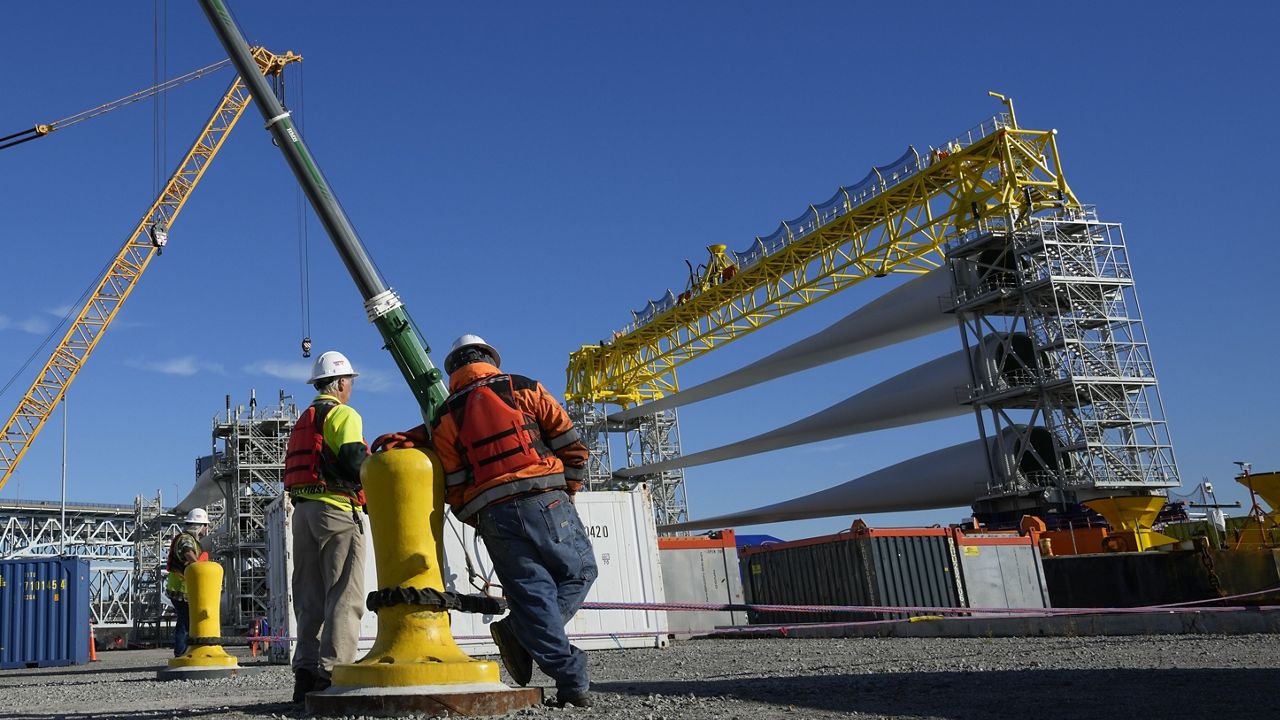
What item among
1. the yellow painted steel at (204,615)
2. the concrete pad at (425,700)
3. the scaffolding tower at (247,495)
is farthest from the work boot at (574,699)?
the scaffolding tower at (247,495)

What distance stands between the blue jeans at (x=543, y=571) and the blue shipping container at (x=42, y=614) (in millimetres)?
16983

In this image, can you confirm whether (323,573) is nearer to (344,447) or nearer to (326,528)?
(326,528)

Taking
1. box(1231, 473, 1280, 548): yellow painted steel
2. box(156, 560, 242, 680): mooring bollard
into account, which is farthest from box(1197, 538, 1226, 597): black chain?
box(156, 560, 242, 680): mooring bollard

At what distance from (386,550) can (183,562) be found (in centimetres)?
889

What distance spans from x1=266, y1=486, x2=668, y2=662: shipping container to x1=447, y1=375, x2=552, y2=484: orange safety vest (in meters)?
7.28

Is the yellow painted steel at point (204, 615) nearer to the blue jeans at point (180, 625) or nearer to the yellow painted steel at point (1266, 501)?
the blue jeans at point (180, 625)

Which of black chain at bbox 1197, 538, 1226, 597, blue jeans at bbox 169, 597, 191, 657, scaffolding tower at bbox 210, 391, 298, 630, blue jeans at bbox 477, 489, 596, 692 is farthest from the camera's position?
scaffolding tower at bbox 210, 391, 298, 630

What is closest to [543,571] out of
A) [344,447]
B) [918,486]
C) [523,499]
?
[523,499]

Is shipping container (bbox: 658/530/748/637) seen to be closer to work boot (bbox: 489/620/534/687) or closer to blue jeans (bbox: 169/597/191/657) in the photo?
blue jeans (bbox: 169/597/191/657)

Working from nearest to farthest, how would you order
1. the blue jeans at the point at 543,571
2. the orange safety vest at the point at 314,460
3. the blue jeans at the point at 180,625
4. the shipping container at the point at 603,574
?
the blue jeans at the point at 543,571
the orange safety vest at the point at 314,460
the shipping container at the point at 603,574
the blue jeans at the point at 180,625

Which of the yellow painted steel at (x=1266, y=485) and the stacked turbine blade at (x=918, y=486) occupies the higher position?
the stacked turbine blade at (x=918, y=486)

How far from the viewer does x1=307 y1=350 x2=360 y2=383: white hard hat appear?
17.9ft

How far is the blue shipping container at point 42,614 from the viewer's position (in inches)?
682

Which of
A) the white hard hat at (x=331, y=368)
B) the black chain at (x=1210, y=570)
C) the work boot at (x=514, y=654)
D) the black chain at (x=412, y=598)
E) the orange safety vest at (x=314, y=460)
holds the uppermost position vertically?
the white hard hat at (x=331, y=368)
